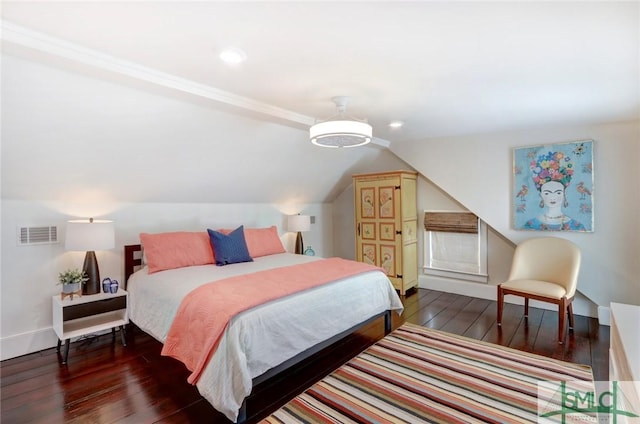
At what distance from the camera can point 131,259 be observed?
11.4 feet

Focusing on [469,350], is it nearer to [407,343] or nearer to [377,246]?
[407,343]

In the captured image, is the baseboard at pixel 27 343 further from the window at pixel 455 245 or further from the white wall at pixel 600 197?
the white wall at pixel 600 197

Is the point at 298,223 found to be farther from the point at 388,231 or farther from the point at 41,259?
the point at 41,259

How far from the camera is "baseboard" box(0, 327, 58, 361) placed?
278 cm

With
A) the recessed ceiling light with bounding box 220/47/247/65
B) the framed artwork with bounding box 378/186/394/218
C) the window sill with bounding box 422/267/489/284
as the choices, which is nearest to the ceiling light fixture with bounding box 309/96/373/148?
the recessed ceiling light with bounding box 220/47/247/65

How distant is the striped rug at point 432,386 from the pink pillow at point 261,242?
1.77 meters

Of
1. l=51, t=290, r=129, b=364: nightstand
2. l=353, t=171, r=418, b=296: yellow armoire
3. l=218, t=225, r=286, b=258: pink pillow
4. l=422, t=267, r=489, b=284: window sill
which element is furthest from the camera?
l=353, t=171, r=418, b=296: yellow armoire

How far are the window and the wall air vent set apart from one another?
454 cm

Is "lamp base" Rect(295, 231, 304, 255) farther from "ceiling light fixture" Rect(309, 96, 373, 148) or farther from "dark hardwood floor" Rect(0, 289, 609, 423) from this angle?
"ceiling light fixture" Rect(309, 96, 373, 148)

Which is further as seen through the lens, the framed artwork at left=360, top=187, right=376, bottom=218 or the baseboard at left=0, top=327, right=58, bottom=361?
the framed artwork at left=360, top=187, right=376, bottom=218

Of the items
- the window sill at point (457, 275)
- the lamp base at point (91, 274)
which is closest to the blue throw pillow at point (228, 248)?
the lamp base at point (91, 274)

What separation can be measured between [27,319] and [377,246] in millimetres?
4066

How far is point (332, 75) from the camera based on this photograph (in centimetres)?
235

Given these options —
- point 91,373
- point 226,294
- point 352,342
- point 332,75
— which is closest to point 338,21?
point 332,75
